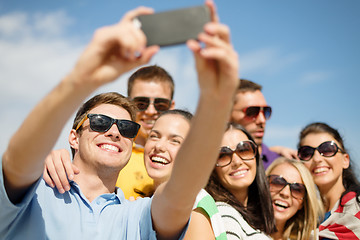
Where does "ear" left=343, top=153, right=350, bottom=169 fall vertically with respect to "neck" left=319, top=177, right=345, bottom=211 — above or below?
above

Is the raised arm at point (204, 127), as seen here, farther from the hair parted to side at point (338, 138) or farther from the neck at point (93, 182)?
the hair parted to side at point (338, 138)

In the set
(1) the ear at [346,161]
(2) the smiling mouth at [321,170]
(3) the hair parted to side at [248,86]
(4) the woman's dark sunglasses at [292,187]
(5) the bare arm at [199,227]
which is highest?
(3) the hair parted to side at [248,86]

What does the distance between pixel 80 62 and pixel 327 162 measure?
4628 mm

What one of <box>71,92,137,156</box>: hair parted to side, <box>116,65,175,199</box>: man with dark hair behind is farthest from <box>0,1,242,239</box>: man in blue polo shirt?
<box>116,65,175,199</box>: man with dark hair behind

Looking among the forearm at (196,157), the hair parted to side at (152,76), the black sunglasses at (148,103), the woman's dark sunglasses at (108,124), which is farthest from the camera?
the hair parted to side at (152,76)

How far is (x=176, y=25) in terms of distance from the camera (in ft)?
4.76

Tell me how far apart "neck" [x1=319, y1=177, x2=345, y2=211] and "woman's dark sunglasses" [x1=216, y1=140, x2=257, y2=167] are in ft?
5.84

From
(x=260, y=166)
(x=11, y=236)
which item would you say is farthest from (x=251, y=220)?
(x=11, y=236)

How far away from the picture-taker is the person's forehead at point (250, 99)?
232 inches

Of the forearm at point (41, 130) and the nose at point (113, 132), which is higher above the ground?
the nose at point (113, 132)

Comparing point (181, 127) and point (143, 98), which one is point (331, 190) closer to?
point (181, 127)

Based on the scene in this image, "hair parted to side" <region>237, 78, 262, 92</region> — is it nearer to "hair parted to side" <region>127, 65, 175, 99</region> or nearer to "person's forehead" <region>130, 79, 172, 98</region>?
"hair parted to side" <region>127, 65, 175, 99</region>

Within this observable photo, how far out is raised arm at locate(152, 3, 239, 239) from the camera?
1450 mm

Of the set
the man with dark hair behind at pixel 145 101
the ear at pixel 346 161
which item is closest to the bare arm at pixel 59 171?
the man with dark hair behind at pixel 145 101
